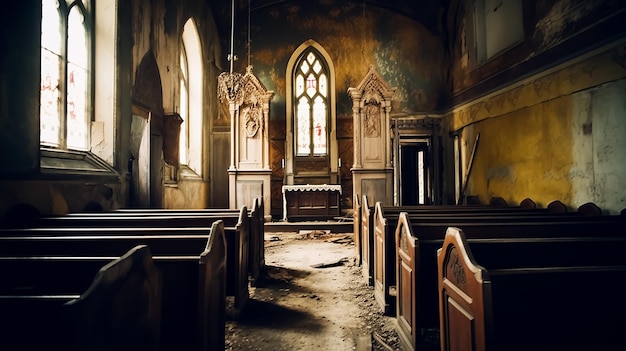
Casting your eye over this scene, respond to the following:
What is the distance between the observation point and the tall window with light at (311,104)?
10914 mm

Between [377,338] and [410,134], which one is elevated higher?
[410,134]

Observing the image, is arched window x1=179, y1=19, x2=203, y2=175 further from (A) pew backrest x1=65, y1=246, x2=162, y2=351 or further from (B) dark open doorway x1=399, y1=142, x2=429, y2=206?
(A) pew backrest x1=65, y1=246, x2=162, y2=351

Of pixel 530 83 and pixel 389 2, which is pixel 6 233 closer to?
pixel 530 83

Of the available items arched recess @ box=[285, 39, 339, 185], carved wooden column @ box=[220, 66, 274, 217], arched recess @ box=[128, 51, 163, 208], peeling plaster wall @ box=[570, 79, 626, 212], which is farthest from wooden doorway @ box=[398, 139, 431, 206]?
arched recess @ box=[128, 51, 163, 208]

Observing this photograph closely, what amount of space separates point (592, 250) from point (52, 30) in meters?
6.01

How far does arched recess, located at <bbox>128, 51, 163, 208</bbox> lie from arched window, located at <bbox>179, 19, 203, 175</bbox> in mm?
2518

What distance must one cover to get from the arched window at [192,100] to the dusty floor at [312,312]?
4790 mm

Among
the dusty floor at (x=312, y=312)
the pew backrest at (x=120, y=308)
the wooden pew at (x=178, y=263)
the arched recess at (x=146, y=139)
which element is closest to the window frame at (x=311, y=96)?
the arched recess at (x=146, y=139)

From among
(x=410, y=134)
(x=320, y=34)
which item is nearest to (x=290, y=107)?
(x=320, y=34)

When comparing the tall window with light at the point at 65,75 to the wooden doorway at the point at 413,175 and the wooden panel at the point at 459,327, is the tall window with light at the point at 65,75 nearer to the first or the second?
the wooden panel at the point at 459,327

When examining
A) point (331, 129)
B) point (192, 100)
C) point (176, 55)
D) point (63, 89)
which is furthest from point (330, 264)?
point (192, 100)

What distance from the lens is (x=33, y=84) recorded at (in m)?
3.64

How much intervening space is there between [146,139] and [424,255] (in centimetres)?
518

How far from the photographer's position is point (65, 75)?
4.65m
